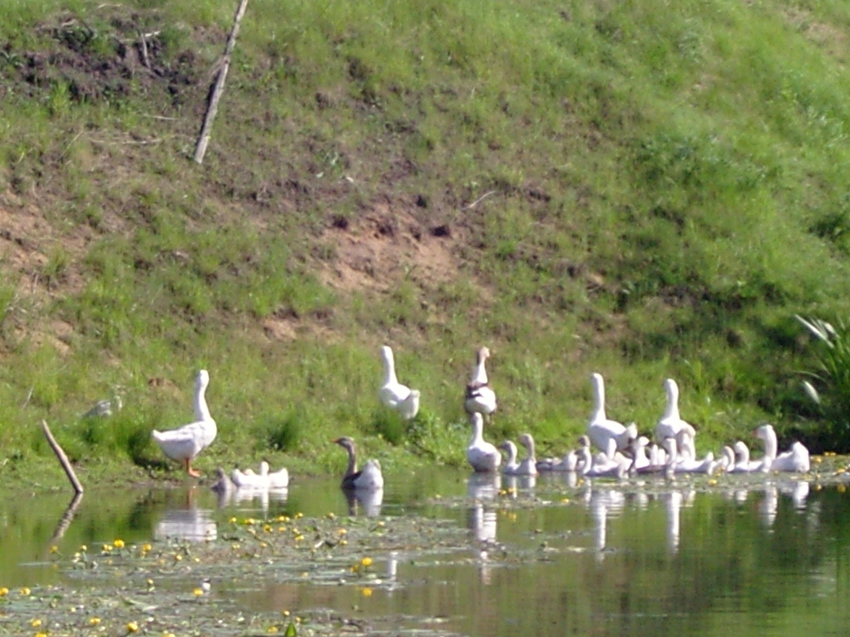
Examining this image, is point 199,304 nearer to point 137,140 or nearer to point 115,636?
point 137,140

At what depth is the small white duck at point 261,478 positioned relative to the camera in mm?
17969

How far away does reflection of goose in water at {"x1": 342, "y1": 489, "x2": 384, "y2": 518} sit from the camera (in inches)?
628

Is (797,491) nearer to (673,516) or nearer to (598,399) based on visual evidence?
(673,516)

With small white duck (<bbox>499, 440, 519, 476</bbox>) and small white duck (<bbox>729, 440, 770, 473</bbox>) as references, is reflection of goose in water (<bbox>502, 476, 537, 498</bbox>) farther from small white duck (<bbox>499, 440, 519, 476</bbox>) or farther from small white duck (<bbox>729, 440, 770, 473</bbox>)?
small white duck (<bbox>729, 440, 770, 473</bbox>)

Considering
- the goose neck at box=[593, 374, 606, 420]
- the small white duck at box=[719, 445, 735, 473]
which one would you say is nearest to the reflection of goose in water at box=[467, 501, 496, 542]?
the small white duck at box=[719, 445, 735, 473]

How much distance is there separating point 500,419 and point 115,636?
545 inches

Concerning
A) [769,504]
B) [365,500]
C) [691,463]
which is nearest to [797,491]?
[769,504]

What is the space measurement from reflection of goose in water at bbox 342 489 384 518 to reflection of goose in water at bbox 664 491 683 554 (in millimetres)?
2584

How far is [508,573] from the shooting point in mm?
12273

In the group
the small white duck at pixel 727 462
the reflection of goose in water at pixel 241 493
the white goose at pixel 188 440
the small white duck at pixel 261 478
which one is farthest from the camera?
the small white duck at pixel 727 462

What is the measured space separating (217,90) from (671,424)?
9396 mm

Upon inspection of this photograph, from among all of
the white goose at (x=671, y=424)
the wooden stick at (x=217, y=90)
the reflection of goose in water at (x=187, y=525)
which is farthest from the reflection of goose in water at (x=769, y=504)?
the wooden stick at (x=217, y=90)

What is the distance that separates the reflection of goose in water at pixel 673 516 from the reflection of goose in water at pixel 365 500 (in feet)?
8.48

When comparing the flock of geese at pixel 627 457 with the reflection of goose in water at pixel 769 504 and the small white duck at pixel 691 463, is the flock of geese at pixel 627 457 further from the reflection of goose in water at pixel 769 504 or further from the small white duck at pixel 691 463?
the reflection of goose in water at pixel 769 504
